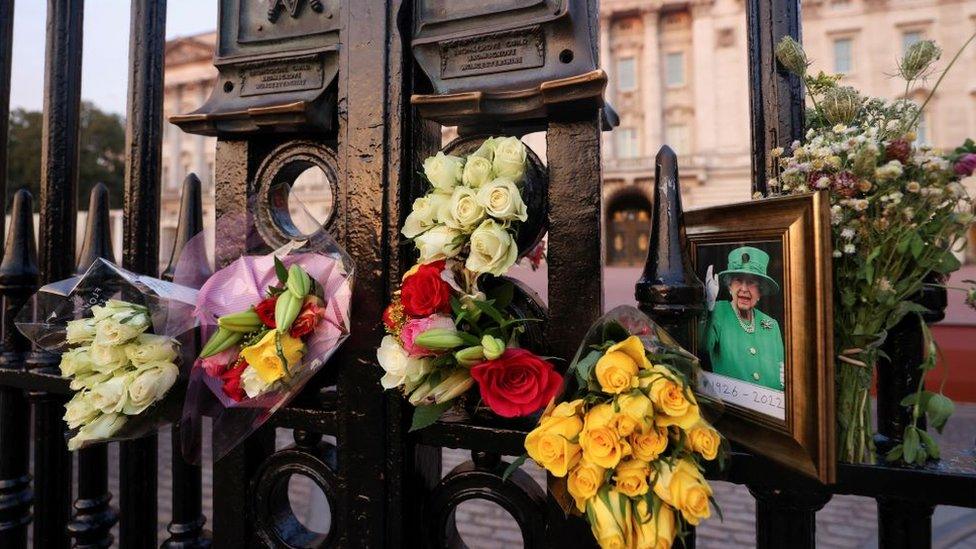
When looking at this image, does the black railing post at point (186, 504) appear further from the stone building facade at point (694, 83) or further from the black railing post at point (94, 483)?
the stone building facade at point (694, 83)

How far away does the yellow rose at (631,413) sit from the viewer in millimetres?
805

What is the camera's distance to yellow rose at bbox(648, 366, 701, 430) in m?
0.81

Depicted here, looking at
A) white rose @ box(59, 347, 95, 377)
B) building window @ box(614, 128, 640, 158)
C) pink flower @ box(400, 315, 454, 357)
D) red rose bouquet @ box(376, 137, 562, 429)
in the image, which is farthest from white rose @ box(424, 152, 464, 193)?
building window @ box(614, 128, 640, 158)

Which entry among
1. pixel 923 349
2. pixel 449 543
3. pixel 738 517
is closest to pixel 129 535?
pixel 449 543

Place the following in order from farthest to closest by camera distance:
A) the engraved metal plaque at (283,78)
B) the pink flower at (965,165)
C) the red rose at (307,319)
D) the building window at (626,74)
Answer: the building window at (626,74) → the engraved metal plaque at (283,78) → the red rose at (307,319) → the pink flower at (965,165)

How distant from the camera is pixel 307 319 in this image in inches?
43.7

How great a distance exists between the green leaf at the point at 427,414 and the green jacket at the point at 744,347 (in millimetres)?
528

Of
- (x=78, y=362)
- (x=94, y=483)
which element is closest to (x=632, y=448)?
(x=78, y=362)

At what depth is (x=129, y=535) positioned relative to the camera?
1.50 meters

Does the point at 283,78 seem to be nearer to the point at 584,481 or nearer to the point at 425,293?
the point at 425,293

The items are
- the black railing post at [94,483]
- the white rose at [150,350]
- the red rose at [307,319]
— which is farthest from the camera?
the black railing post at [94,483]

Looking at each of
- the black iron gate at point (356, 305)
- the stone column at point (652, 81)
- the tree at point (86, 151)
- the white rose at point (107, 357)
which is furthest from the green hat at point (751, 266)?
the tree at point (86, 151)

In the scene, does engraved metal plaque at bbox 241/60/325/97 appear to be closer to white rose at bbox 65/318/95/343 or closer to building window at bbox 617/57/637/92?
white rose at bbox 65/318/95/343

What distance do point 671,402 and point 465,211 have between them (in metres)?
0.48
